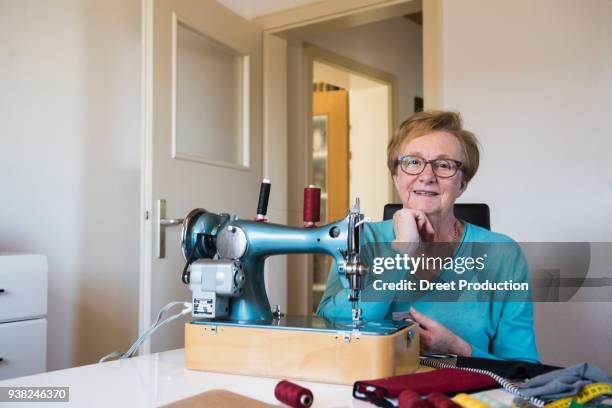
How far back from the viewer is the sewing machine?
910 mm

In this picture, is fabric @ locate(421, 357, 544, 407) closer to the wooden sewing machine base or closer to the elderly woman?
the wooden sewing machine base

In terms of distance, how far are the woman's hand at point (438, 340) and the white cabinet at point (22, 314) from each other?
1.20m

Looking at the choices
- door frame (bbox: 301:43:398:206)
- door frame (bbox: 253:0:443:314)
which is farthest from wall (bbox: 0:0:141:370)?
door frame (bbox: 301:43:398:206)

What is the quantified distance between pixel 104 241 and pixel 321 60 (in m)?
1.89

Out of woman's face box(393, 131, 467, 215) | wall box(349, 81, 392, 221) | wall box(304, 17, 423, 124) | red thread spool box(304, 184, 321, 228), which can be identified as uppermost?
wall box(304, 17, 423, 124)

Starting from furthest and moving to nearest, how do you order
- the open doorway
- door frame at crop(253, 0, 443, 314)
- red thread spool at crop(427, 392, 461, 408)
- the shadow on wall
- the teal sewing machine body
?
the open doorway → door frame at crop(253, 0, 443, 314) → the shadow on wall → the teal sewing machine body → red thread spool at crop(427, 392, 461, 408)

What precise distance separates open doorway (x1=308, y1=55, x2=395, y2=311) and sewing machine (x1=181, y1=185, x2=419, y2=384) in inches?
131

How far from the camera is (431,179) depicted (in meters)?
1.34

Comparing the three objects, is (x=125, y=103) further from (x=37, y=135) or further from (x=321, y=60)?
(x=321, y=60)

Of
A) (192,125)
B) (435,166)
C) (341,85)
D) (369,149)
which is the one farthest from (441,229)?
(369,149)

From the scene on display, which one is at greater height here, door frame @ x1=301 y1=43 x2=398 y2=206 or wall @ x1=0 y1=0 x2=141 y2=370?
door frame @ x1=301 y1=43 x2=398 y2=206

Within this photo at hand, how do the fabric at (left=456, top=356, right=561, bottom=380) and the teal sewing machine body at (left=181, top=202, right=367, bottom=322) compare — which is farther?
the teal sewing machine body at (left=181, top=202, right=367, bottom=322)

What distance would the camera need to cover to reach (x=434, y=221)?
137 cm

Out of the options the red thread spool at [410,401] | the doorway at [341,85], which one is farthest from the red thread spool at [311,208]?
the doorway at [341,85]
